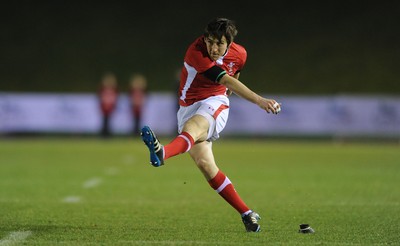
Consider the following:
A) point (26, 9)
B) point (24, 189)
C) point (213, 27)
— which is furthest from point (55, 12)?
point (213, 27)

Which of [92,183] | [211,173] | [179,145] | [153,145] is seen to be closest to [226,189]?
[211,173]

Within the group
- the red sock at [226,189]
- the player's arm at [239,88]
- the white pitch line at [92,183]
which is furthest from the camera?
the white pitch line at [92,183]

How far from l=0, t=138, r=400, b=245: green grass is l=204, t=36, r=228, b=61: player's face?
1421mm

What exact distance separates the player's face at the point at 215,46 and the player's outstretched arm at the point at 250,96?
205 millimetres

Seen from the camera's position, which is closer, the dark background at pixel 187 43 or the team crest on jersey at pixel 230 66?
the team crest on jersey at pixel 230 66

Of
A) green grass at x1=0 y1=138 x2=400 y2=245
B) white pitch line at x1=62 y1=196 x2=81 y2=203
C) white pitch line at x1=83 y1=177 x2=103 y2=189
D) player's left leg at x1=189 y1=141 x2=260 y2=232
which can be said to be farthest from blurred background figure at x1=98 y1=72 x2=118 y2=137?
player's left leg at x1=189 y1=141 x2=260 y2=232

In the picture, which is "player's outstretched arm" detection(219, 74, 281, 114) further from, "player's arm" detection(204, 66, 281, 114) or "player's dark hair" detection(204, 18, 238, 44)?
"player's dark hair" detection(204, 18, 238, 44)

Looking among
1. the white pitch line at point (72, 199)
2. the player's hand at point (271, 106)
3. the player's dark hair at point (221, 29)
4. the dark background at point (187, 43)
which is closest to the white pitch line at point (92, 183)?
the white pitch line at point (72, 199)

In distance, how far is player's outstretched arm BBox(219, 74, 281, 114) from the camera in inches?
242

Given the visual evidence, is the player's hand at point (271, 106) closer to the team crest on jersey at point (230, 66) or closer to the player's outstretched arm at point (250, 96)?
the player's outstretched arm at point (250, 96)

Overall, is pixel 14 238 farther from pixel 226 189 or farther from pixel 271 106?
pixel 271 106

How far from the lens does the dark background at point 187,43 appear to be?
28.9m

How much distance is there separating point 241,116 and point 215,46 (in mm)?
16741

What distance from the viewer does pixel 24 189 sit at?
33.9 ft
